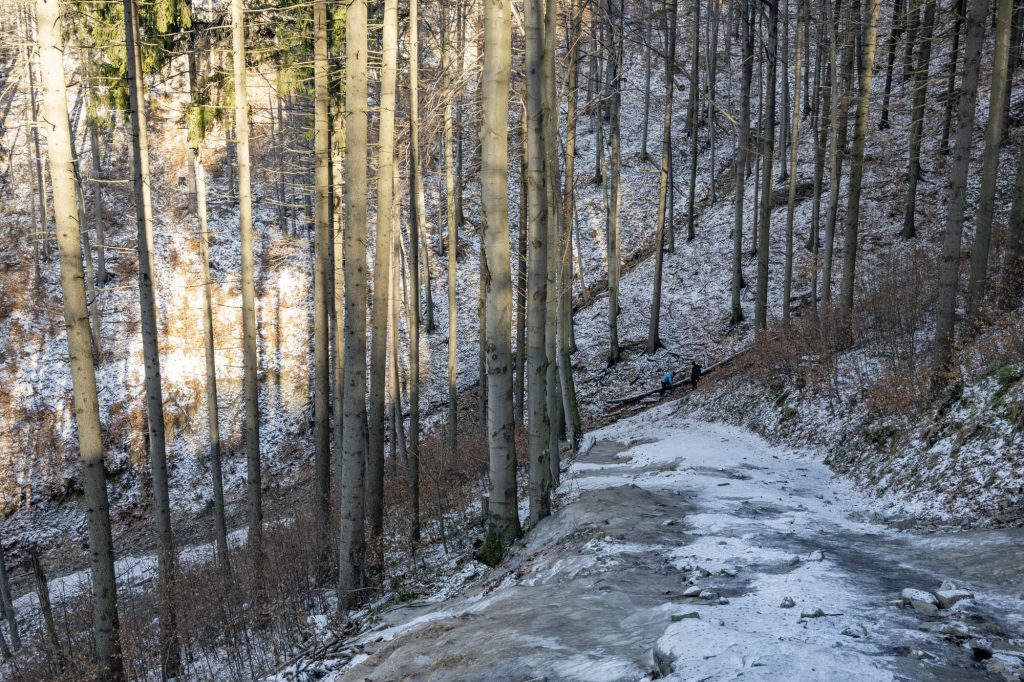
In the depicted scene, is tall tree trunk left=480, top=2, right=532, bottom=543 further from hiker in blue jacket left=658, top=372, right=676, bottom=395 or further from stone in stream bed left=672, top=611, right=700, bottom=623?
hiker in blue jacket left=658, top=372, right=676, bottom=395

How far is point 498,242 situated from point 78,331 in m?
Answer: 4.81

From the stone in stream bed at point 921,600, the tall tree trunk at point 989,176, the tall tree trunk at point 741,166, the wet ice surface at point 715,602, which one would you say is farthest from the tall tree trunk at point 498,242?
the tall tree trunk at point 741,166

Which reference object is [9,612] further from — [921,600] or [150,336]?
[921,600]

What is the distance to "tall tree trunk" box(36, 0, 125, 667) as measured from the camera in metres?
6.97

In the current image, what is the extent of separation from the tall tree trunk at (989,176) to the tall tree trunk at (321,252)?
437 inches

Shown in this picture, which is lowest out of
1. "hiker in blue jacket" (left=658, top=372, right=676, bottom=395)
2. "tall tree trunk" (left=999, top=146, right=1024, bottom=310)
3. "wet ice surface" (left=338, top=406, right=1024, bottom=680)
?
"hiker in blue jacket" (left=658, top=372, right=676, bottom=395)

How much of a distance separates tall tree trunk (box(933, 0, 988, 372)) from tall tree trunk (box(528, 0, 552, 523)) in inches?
250

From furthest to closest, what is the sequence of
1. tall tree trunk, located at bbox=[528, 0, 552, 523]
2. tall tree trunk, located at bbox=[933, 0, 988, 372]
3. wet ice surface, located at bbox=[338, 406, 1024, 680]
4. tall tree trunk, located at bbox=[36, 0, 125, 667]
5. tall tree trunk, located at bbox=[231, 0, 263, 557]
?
tall tree trunk, located at bbox=[231, 0, 263, 557], tall tree trunk, located at bbox=[933, 0, 988, 372], tall tree trunk, located at bbox=[528, 0, 552, 523], tall tree trunk, located at bbox=[36, 0, 125, 667], wet ice surface, located at bbox=[338, 406, 1024, 680]

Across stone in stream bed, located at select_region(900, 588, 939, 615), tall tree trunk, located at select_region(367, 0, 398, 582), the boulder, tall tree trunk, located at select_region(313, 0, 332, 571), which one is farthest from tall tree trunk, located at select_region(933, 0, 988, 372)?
tall tree trunk, located at select_region(313, 0, 332, 571)

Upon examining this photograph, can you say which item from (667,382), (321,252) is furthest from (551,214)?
(667,382)

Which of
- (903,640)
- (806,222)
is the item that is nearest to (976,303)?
(903,640)

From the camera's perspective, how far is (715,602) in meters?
4.74

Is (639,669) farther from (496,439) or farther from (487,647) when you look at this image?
(496,439)

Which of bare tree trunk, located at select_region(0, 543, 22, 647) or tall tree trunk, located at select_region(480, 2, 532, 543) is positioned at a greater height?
tall tree trunk, located at select_region(480, 2, 532, 543)
